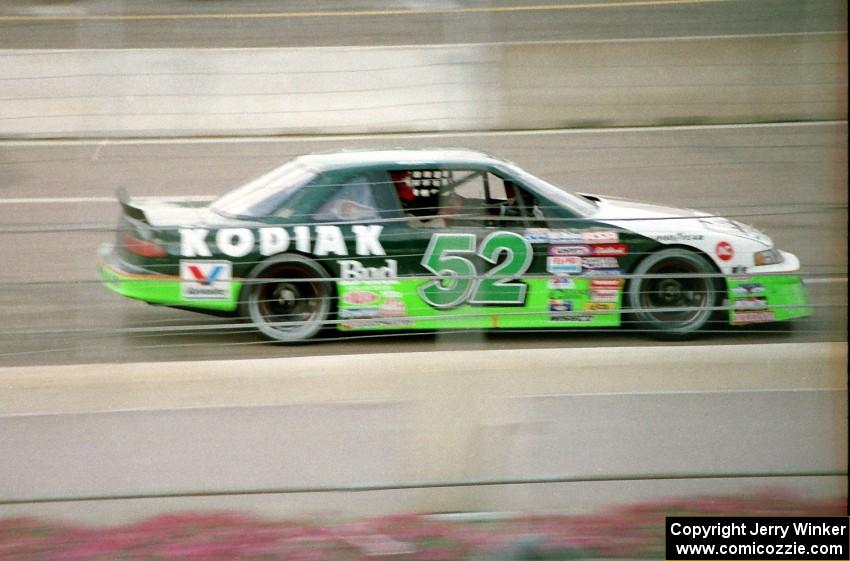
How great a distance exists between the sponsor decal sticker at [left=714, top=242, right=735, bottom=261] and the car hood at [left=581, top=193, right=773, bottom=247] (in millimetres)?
75

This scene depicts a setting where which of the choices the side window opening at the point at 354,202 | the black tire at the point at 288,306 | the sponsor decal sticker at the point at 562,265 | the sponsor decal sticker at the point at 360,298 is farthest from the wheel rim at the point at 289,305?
the sponsor decal sticker at the point at 562,265

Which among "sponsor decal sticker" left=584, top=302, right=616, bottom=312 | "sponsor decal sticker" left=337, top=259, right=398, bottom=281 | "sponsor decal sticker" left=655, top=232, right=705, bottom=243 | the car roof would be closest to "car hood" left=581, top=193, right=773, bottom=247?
"sponsor decal sticker" left=655, top=232, right=705, bottom=243

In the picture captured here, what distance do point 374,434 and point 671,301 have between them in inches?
46.9

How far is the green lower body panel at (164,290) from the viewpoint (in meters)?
3.39

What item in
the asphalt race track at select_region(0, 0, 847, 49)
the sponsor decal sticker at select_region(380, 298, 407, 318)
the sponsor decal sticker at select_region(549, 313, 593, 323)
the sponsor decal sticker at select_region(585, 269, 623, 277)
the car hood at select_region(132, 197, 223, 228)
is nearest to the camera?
the asphalt race track at select_region(0, 0, 847, 49)

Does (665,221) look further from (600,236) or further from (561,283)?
(561,283)

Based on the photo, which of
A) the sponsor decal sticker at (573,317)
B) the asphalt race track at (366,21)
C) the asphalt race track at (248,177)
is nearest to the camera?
the asphalt race track at (366,21)

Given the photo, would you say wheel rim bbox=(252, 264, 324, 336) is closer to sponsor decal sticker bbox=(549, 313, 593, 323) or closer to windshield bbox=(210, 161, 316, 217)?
windshield bbox=(210, 161, 316, 217)

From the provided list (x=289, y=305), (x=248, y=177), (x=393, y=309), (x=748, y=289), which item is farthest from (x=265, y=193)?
(x=748, y=289)

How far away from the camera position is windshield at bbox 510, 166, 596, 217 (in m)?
3.65

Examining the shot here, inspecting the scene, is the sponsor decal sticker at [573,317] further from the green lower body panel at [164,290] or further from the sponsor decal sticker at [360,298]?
the green lower body panel at [164,290]

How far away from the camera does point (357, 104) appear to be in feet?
10.8

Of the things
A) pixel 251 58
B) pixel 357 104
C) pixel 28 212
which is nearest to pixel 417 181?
pixel 357 104

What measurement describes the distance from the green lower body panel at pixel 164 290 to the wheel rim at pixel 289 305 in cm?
10
